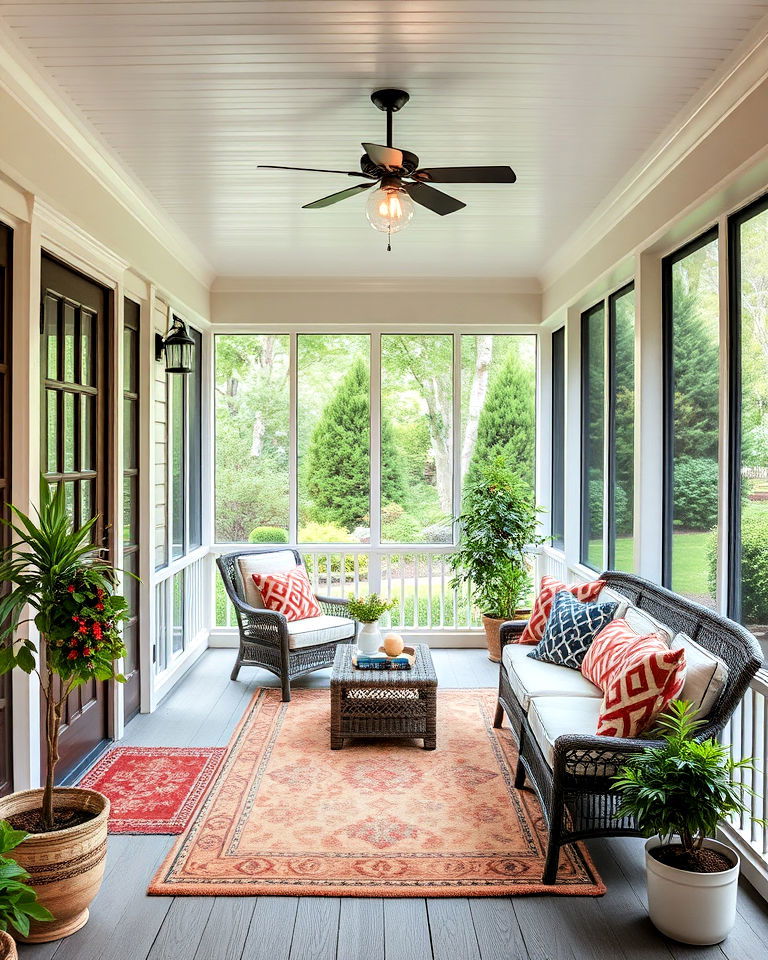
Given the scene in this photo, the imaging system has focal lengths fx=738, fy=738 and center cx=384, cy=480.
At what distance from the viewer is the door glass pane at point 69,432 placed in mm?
3400

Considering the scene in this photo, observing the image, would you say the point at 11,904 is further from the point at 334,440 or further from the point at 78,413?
the point at 334,440

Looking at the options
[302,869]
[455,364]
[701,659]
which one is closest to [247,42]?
[701,659]

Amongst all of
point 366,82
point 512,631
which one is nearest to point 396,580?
point 512,631

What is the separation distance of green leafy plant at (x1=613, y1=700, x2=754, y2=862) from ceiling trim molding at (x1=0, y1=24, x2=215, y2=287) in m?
3.15

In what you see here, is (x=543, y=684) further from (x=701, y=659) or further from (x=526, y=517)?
(x=526, y=517)

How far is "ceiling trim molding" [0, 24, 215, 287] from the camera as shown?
2.58m

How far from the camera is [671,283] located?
3.79 meters

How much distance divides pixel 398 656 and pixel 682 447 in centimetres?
186

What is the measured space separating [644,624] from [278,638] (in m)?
2.42

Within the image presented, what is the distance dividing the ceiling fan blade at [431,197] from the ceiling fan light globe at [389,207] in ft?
0.12

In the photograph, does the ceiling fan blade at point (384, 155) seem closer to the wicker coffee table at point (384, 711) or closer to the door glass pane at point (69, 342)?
the door glass pane at point (69, 342)

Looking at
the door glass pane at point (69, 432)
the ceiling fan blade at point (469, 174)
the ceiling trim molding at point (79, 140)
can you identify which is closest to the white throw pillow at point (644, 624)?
the ceiling fan blade at point (469, 174)

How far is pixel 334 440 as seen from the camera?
20.1 feet

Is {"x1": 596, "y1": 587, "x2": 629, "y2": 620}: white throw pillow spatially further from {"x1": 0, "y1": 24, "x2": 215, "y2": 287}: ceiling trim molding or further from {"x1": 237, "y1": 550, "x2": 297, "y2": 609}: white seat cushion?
{"x1": 0, "y1": 24, "x2": 215, "y2": 287}: ceiling trim molding
